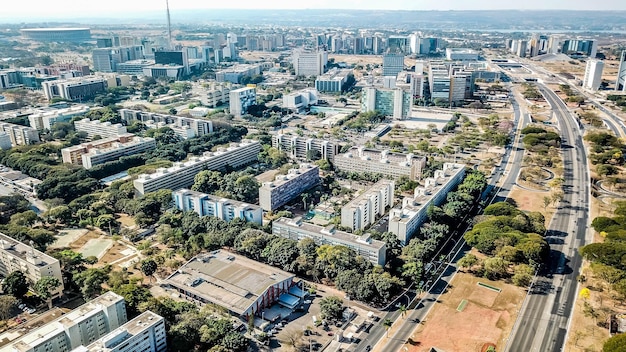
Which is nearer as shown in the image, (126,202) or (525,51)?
(126,202)

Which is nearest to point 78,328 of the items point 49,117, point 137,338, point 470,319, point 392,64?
point 137,338

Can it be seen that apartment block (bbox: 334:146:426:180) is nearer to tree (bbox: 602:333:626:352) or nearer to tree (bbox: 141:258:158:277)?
tree (bbox: 141:258:158:277)

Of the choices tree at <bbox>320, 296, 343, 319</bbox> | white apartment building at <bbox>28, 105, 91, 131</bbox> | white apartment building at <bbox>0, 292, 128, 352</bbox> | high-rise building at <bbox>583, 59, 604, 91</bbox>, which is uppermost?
high-rise building at <bbox>583, 59, 604, 91</bbox>

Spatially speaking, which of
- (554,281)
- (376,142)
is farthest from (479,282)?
(376,142)

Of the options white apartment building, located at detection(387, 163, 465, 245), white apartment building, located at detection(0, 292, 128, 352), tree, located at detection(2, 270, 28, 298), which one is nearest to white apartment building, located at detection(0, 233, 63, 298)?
tree, located at detection(2, 270, 28, 298)

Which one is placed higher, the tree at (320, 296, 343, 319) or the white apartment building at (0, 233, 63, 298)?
the white apartment building at (0, 233, 63, 298)

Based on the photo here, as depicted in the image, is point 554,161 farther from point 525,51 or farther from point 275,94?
point 525,51

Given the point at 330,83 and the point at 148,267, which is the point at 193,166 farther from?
the point at 330,83
